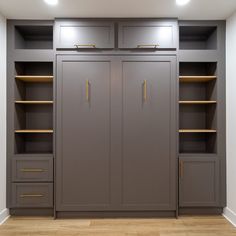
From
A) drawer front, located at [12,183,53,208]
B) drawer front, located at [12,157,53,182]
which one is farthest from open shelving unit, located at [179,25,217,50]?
drawer front, located at [12,183,53,208]

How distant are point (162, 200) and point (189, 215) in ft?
1.42

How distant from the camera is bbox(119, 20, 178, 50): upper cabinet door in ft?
10.0

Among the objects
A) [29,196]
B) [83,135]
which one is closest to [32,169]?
[29,196]

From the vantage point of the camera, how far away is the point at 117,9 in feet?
9.34

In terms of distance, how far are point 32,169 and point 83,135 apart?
0.75 m

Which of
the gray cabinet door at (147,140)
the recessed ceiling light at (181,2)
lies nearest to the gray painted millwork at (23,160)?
the gray cabinet door at (147,140)

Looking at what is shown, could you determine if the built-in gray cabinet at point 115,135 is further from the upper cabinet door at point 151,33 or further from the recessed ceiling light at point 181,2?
the recessed ceiling light at point 181,2

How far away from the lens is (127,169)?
3047 mm

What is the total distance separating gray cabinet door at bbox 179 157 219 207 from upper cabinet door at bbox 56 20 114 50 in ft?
5.71

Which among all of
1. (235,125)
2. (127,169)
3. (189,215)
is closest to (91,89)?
(127,169)

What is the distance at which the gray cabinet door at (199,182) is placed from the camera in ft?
10.2

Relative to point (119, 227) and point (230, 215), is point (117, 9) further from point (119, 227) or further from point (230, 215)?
point (230, 215)

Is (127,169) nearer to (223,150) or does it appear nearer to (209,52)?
(223,150)

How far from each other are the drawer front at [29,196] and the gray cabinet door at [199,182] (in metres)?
1.67
